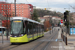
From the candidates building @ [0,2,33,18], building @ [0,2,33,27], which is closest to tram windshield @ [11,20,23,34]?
building @ [0,2,33,27]

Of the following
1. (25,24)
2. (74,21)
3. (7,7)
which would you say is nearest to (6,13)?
(7,7)

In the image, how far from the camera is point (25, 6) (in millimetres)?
39094

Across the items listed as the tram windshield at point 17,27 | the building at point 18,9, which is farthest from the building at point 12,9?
the tram windshield at point 17,27

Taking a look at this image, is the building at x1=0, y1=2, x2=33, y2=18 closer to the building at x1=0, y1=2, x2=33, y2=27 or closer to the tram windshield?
the building at x1=0, y1=2, x2=33, y2=27

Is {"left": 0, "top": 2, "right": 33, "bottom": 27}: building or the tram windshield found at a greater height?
{"left": 0, "top": 2, "right": 33, "bottom": 27}: building

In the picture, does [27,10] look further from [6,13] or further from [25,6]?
[6,13]

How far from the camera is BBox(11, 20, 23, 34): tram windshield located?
20.8m

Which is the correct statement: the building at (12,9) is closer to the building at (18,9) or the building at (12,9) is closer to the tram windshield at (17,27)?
the building at (18,9)

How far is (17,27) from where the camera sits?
68.2ft

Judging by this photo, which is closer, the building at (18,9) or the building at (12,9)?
the building at (12,9)

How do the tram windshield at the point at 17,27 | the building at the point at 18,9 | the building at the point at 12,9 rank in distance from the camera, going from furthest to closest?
1. the building at the point at 18,9
2. the building at the point at 12,9
3. the tram windshield at the point at 17,27

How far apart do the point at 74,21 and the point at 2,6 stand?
43937mm

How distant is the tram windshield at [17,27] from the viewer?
2077cm

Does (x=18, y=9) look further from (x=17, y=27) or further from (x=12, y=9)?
(x=17, y=27)
